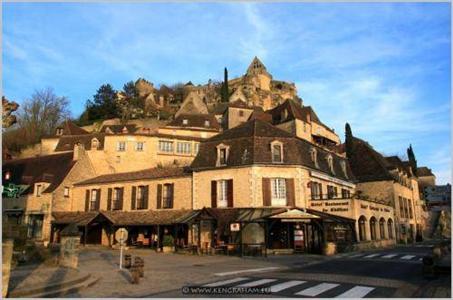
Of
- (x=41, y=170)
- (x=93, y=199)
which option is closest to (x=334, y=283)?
(x=93, y=199)

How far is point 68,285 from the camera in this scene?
37.5 ft

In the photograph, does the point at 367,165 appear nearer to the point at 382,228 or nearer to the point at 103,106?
the point at 382,228

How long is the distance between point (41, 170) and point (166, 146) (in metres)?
13.5

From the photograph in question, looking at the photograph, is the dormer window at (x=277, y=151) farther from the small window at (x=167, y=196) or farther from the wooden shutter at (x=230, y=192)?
the small window at (x=167, y=196)

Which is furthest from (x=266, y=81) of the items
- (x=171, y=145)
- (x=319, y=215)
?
(x=319, y=215)

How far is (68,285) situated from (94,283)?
1.15 m

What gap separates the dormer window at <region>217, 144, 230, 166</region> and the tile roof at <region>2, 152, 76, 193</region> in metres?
15.5

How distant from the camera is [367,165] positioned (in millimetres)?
41250

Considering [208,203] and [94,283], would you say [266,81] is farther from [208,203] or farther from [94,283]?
[94,283]

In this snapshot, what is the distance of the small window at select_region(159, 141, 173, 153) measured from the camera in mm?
45156

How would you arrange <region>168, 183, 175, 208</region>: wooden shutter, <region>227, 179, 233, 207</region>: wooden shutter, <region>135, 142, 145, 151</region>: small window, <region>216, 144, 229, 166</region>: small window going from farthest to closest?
1. <region>135, 142, 145, 151</region>: small window
2. <region>168, 183, 175, 208</region>: wooden shutter
3. <region>216, 144, 229, 166</region>: small window
4. <region>227, 179, 233, 207</region>: wooden shutter

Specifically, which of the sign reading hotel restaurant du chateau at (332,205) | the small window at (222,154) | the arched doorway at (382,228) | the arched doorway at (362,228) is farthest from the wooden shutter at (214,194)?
the arched doorway at (382,228)

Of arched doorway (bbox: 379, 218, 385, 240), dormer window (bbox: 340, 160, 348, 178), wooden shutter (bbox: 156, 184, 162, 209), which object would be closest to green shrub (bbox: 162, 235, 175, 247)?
wooden shutter (bbox: 156, 184, 162, 209)

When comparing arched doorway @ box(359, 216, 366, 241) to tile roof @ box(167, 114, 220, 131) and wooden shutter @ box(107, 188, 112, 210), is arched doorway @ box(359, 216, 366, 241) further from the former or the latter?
tile roof @ box(167, 114, 220, 131)
